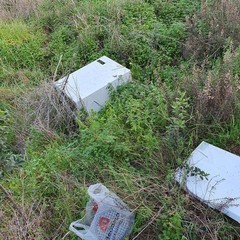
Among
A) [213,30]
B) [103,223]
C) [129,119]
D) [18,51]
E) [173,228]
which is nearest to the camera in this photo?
[173,228]

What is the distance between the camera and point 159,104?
3.20 meters

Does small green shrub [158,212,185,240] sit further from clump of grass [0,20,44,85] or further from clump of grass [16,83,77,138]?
clump of grass [0,20,44,85]

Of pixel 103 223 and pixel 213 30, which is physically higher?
pixel 213 30

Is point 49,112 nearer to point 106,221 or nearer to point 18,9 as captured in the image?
point 106,221

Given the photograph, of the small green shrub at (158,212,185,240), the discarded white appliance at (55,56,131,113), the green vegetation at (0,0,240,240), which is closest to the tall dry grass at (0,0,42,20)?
the green vegetation at (0,0,240,240)

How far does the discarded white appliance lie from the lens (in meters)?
3.57

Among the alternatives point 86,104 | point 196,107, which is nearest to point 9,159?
point 86,104

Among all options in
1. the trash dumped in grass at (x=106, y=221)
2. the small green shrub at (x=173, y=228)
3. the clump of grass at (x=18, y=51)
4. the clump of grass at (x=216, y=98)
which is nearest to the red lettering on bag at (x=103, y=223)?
the trash dumped in grass at (x=106, y=221)

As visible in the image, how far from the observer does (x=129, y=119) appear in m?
3.17

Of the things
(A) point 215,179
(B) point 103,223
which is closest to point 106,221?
(B) point 103,223

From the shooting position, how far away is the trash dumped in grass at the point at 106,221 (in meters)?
2.46

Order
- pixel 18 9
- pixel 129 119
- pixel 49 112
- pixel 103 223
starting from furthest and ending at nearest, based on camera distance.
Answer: pixel 18 9
pixel 49 112
pixel 129 119
pixel 103 223

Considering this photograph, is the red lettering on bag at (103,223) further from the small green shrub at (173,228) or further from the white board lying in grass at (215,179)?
the white board lying in grass at (215,179)

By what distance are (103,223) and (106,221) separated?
0.03m
